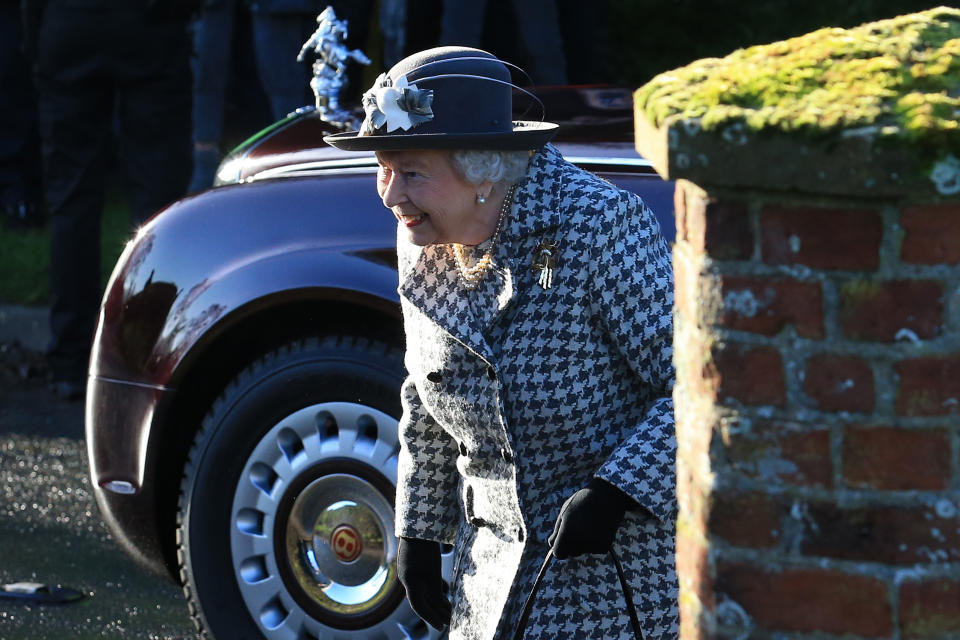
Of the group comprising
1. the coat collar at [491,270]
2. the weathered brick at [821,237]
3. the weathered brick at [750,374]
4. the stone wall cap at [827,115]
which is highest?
the stone wall cap at [827,115]

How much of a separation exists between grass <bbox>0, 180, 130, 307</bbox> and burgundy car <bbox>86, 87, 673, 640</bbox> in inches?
140

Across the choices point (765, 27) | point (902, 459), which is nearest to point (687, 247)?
point (902, 459)

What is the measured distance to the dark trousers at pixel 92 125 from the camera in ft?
22.6

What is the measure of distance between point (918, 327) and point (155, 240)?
2.80 metres

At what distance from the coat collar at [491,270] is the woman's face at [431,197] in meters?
0.07

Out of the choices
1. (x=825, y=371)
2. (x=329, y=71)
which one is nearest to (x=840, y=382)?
(x=825, y=371)

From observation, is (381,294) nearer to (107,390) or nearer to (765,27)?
(107,390)

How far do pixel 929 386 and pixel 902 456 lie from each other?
0.08 meters

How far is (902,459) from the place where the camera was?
5.48 ft

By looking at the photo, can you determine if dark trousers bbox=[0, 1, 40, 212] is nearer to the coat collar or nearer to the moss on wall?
the coat collar

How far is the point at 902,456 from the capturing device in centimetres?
167

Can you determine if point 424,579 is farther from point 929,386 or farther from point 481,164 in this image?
point 929,386

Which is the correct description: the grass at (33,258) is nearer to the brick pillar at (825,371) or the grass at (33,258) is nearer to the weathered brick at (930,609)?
the brick pillar at (825,371)

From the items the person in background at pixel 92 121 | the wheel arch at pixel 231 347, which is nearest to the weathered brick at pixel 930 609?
the wheel arch at pixel 231 347
